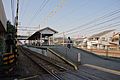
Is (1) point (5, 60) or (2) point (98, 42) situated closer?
(1) point (5, 60)

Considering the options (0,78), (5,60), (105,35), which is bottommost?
(0,78)

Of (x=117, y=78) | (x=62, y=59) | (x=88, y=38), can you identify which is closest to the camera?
(x=117, y=78)

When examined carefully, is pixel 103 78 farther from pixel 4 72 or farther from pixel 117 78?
pixel 4 72

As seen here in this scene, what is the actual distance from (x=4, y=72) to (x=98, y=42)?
42669 mm

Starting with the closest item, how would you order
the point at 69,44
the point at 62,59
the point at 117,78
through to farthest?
the point at 117,78, the point at 62,59, the point at 69,44

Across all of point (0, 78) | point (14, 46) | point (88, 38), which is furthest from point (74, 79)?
point (88, 38)

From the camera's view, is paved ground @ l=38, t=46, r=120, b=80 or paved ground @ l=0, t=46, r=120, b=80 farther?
paved ground @ l=38, t=46, r=120, b=80

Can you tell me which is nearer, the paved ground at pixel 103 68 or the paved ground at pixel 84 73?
the paved ground at pixel 84 73

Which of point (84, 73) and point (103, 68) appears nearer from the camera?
point (84, 73)

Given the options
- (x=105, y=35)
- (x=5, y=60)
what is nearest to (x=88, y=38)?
(x=105, y=35)

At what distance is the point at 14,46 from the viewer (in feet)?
49.6

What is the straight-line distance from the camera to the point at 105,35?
51.5 metres

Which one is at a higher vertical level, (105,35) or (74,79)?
(105,35)

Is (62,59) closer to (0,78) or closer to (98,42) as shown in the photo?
(0,78)
